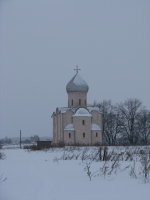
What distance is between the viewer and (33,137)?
333ft

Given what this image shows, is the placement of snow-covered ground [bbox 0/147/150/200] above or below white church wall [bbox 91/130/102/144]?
below

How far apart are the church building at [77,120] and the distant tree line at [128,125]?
5.92 m

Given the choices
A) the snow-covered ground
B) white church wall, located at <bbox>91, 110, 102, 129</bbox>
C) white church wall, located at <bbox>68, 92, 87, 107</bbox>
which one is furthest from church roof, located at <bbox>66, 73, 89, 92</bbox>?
the snow-covered ground

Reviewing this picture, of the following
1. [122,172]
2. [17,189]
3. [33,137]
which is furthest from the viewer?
[33,137]

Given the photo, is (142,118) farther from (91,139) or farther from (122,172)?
(122,172)

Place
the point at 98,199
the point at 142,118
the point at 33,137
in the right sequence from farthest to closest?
the point at 33,137 → the point at 142,118 → the point at 98,199

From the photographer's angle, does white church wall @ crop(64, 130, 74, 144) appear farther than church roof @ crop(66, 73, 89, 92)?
No

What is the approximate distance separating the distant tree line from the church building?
5.92m

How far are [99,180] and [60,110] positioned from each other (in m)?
36.4

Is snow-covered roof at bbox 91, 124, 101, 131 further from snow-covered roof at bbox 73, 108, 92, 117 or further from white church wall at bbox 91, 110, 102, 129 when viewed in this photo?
snow-covered roof at bbox 73, 108, 92, 117

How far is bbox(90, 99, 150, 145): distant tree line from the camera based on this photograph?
49.7 metres

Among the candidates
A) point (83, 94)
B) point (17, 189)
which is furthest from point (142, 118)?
point (17, 189)

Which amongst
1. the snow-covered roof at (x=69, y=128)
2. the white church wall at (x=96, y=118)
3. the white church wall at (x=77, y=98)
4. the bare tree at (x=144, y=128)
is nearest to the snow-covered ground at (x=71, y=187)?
the snow-covered roof at (x=69, y=128)

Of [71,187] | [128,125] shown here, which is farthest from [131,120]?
[71,187]
